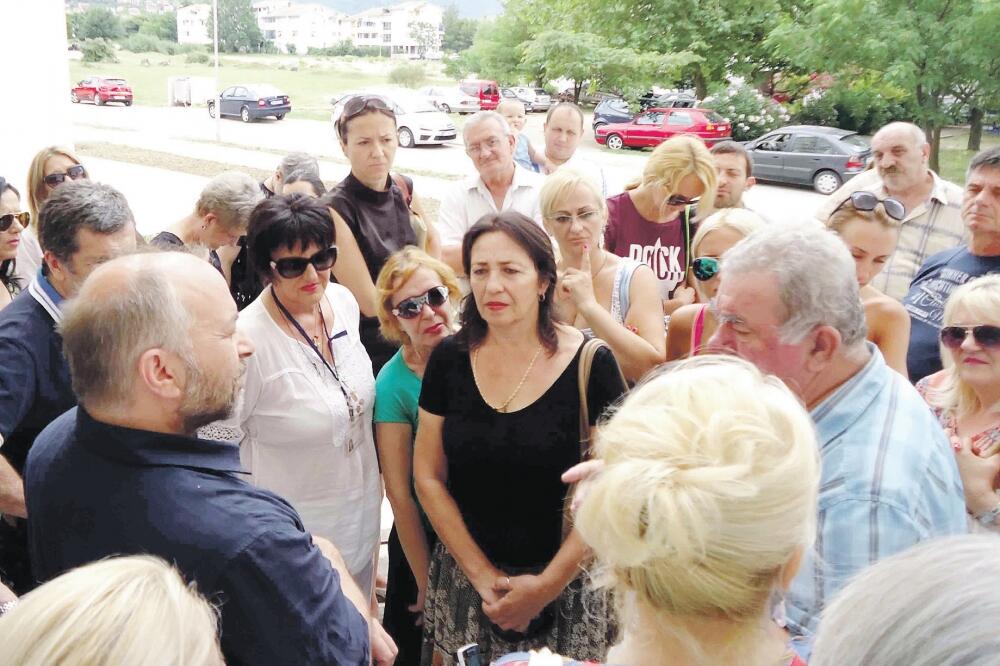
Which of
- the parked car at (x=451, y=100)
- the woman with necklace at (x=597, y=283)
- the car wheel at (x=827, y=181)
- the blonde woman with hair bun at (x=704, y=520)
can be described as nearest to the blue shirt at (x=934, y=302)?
the woman with necklace at (x=597, y=283)

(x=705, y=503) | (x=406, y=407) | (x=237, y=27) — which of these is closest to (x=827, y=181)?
(x=406, y=407)

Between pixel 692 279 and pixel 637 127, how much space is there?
60.0 feet

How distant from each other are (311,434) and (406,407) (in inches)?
12.6

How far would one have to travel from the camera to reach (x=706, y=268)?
282cm

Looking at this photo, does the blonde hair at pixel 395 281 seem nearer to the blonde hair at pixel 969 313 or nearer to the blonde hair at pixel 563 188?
the blonde hair at pixel 563 188

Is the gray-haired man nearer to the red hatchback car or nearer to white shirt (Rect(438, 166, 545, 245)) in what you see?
white shirt (Rect(438, 166, 545, 245))

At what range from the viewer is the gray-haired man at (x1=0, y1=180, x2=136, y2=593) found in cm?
208

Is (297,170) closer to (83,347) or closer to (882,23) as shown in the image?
(83,347)

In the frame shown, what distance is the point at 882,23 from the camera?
1628 cm

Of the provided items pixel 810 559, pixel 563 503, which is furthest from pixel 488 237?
pixel 810 559

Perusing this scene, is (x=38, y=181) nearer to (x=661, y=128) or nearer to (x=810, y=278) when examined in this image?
(x=810, y=278)

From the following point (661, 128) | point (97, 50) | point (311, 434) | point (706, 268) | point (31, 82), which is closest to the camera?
point (311, 434)

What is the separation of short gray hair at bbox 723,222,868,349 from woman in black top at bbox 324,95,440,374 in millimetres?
1902

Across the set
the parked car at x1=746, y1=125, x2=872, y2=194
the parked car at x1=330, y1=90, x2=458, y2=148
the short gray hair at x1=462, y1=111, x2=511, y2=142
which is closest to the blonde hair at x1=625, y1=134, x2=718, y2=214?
the short gray hair at x1=462, y1=111, x2=511, y2=142
